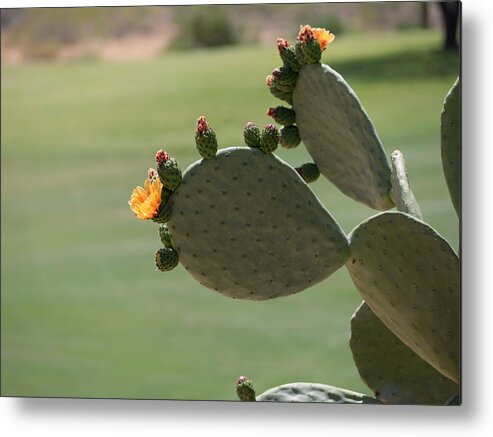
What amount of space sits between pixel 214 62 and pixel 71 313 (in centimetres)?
73

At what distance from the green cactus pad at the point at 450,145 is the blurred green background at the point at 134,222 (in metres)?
0.23

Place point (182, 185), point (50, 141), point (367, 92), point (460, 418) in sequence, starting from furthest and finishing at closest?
point (50, 141) → point (367, 92) → point (460, 418) → point (182, 185)

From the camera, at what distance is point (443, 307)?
2.44 m

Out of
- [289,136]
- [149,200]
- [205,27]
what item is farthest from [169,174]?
[205,27]

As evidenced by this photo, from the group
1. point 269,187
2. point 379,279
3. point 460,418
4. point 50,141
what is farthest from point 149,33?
point 460,418

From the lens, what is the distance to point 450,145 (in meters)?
2.60

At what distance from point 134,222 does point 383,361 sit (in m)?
0.83

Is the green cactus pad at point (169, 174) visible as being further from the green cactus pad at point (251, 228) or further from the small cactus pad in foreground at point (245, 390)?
the small cactus pad in foreground at point (245, 390)

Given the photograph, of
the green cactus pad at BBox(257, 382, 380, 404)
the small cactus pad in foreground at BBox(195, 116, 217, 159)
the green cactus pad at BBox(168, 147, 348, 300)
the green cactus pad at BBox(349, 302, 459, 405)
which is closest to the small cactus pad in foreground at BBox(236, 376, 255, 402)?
the green cactus pad at BBox(257, 382, 380, 404)

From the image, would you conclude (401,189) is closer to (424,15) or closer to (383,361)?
(383,361)

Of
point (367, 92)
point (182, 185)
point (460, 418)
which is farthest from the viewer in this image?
point (367, 92)

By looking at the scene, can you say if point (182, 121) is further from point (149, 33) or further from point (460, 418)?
point (460, 418)

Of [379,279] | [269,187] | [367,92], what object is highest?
[367,92]

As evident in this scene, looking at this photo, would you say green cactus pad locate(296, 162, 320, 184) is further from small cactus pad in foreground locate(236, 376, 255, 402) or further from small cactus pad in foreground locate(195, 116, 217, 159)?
small cactus pad in foreground locate(236, 376, 255, 402)
